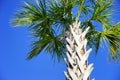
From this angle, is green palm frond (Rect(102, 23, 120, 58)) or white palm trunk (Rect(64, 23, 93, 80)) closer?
white palm trunk (Rect(64, 23, 93, 80))

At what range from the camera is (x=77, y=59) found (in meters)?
4.98

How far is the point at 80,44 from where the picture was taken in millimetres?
5207

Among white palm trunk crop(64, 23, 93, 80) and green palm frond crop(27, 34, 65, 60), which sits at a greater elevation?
green palm frond crop(27, 34, 65, 60)

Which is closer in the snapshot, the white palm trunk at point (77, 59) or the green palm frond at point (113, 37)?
the white palm trunk at point (77, 59)

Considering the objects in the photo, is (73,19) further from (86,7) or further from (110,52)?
(110,52)

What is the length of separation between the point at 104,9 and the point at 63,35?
39.2 inches

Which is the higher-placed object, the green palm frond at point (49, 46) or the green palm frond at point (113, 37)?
the green palm frond at point (49, 46)

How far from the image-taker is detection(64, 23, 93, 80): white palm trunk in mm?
4891

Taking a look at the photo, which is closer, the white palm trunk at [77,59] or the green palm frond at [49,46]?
A: the white palm trunk at [77,59]

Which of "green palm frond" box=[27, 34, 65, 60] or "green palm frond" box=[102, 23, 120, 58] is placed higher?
"green palm frond" box=[27, 34, 65, 60]

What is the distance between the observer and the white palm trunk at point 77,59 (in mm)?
4891

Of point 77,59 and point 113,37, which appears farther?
point 113,37

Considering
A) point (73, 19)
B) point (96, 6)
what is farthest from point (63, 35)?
point (96, 6)

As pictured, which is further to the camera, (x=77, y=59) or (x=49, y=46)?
(x=49, y=46)
